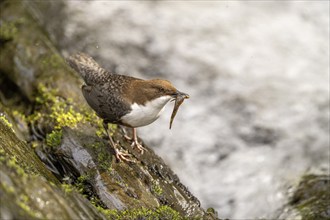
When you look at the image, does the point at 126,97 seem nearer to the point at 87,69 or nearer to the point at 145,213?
the point at 87,69

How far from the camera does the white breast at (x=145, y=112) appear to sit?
4.62 meters

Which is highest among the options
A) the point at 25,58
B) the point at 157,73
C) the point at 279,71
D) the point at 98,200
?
the point at 279,71

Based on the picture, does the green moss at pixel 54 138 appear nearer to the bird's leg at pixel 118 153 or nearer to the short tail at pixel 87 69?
the bird's leg at pixel 118 153

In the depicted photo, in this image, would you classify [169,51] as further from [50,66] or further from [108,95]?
[108,95]

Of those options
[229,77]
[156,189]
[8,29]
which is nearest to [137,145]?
[156,189]

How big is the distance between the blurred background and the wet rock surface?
142 cm

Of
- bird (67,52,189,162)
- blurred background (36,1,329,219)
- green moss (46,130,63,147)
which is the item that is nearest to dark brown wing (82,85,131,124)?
bird (67,52,189,162)

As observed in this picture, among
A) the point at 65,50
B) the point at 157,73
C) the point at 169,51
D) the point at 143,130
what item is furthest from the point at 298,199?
the point at 65,50

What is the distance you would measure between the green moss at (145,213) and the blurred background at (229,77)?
1770 mm

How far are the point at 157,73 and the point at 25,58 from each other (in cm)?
254

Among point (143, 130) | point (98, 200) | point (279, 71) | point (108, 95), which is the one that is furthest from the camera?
point (279, 71)

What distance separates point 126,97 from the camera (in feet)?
15.6

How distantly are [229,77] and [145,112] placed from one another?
4000 mm

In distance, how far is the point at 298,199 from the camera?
19.4 ft
